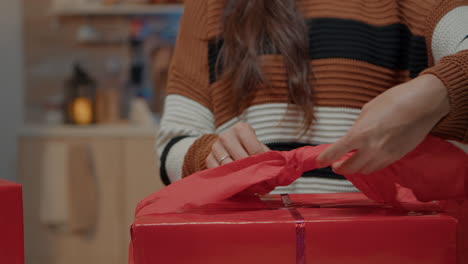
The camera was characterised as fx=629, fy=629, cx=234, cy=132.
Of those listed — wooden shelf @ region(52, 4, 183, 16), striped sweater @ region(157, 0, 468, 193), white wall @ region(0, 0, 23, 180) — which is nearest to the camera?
striped sweater @ region(157, 0, 468, 193)

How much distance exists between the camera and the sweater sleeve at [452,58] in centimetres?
49

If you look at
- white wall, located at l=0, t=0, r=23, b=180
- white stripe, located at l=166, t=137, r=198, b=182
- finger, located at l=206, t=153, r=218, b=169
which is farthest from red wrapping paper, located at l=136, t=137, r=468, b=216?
white wall, located at l=0, t=0, r=23, b=180

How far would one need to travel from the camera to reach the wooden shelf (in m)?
2.95

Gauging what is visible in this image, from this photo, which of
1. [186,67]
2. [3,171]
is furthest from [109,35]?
[186,67]

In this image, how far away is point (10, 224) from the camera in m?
0.47

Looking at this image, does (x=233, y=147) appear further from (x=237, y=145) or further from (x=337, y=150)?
(x=337, y=150)

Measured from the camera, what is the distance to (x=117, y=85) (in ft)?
10.1

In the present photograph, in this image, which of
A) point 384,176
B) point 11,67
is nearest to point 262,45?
point 384,176

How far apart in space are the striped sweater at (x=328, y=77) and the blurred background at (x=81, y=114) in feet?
5.02

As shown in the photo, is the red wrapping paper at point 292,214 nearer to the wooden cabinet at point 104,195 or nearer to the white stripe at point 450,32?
the white stripe at point 450,32

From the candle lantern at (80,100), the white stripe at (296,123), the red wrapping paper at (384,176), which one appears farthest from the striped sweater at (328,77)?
the candle lantern at (80,100)

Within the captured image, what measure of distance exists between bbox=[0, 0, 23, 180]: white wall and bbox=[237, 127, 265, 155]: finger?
2.05 meters

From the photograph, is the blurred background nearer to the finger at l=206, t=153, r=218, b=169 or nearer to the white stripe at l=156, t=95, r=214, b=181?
the white stripe at l=156, t=95, r=214, b=181

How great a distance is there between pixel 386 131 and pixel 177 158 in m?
0.34
